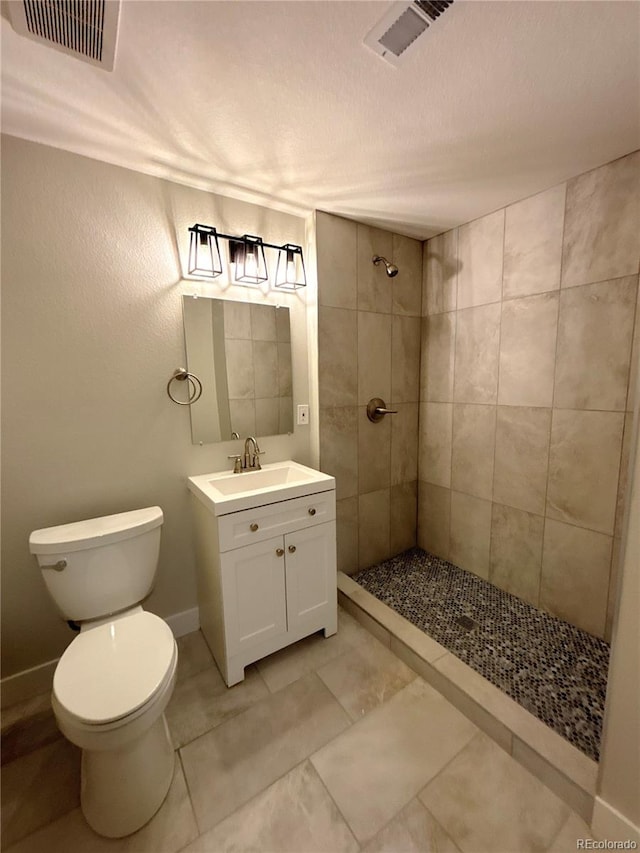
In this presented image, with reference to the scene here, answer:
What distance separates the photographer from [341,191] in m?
1.79

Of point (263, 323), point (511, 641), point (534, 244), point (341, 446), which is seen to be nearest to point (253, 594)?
point (341, 446)

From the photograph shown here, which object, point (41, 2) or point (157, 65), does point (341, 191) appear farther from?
point (41, 2)

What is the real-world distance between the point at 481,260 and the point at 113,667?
258 centimetres

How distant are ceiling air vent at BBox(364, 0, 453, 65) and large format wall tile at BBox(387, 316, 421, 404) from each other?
139 cm

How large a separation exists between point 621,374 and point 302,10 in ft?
5.81

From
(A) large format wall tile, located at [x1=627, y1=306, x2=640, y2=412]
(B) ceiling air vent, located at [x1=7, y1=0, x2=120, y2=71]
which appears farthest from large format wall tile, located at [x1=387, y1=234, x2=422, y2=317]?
(B) ceiling air vent, located at [x1=7, y1=0, x2=120, y2=71]

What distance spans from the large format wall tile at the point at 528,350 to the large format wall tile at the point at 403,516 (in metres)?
0.91

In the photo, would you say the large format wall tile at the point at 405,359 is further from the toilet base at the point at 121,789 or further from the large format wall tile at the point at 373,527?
the toilet base at the point at 121,789

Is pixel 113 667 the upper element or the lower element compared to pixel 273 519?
lower

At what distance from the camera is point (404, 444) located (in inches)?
98.7

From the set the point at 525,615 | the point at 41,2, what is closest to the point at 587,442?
the point at 525,615

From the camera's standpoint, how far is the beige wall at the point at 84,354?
4.66ft

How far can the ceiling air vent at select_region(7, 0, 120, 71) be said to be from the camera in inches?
35.2

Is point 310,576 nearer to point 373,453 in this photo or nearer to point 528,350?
point 373,453
